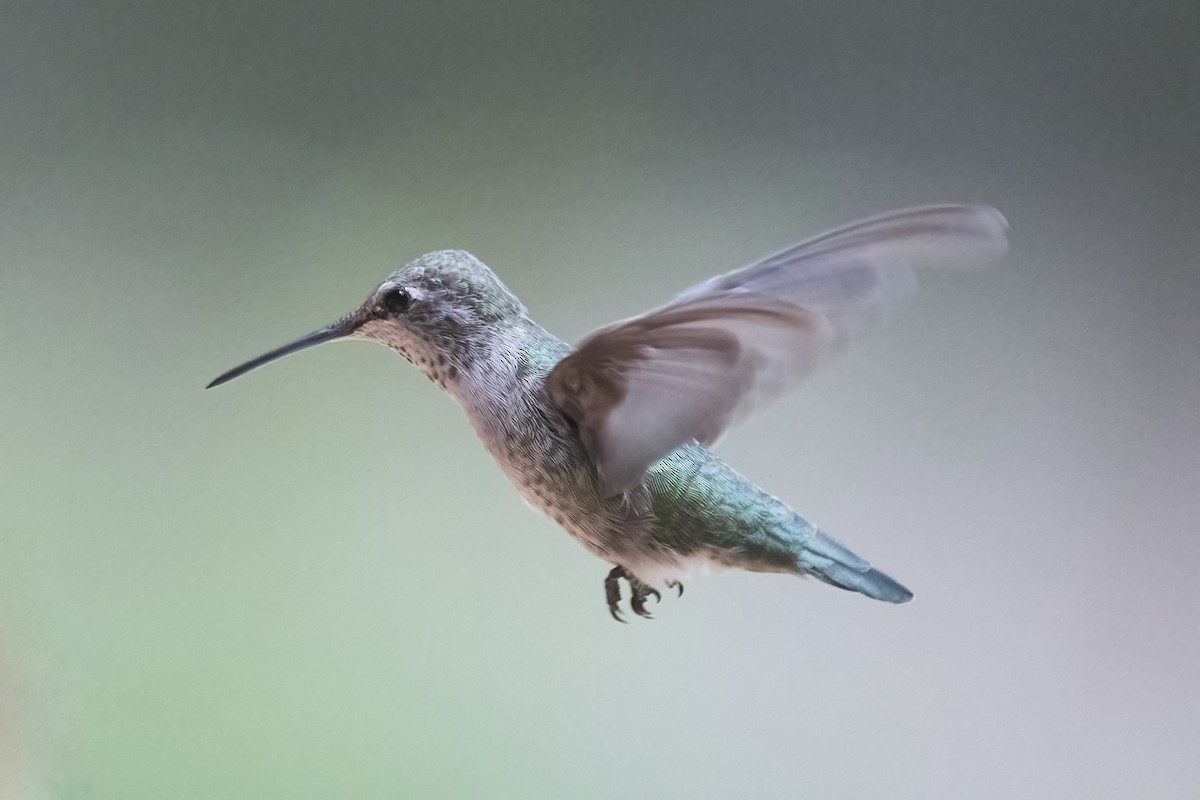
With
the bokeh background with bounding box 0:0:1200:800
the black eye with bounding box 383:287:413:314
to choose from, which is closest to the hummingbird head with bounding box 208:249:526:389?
the black eye with bounding box 383:287:413:314

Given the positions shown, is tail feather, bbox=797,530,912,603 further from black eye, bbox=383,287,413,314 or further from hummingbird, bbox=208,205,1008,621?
black eye, bbox=383,287,413,314

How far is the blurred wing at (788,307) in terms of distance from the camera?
37cm

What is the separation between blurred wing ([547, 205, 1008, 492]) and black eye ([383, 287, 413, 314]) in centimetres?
16

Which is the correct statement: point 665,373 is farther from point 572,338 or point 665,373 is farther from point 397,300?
point 572,338

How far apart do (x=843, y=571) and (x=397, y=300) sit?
406 mm

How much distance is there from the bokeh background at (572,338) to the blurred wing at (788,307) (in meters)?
0.58

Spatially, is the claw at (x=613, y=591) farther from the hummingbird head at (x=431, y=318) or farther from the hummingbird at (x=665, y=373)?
the hummingbird head at (x=431, y=318)

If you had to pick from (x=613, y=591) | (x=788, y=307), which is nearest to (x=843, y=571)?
(x=613, y=591)

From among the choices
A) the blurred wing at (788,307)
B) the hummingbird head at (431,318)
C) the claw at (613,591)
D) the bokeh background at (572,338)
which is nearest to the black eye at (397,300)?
the hummingbird head at (431,318)

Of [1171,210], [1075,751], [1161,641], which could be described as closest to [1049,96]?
[1171,210]

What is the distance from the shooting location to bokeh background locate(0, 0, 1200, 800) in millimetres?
924

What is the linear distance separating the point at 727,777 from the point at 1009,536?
53 cm

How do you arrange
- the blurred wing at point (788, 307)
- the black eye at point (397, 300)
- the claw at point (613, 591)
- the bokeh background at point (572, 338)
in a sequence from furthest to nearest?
the bokeh background at point (572, 338) < the claw at point (613, 591) < the black eye at point (397, 300) < the blurred wing at point (788, 307)

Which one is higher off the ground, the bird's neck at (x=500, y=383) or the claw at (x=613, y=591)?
the bird's neck at (x=500, y=383)
